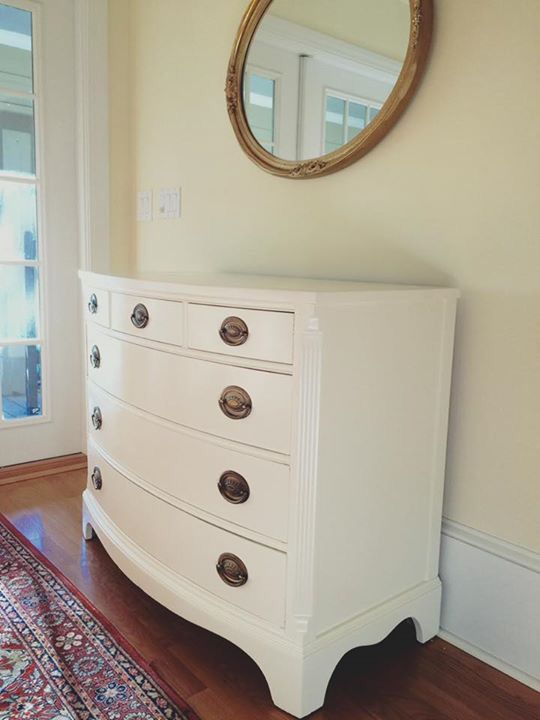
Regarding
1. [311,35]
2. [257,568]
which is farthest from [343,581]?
[311,35]

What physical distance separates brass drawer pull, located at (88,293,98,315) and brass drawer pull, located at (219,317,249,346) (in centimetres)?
67

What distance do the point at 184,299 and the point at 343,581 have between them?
28.4 inches

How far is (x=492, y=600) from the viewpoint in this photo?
1530mm

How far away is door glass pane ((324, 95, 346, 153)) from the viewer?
1.74 meters

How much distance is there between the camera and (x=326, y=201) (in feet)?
6.08

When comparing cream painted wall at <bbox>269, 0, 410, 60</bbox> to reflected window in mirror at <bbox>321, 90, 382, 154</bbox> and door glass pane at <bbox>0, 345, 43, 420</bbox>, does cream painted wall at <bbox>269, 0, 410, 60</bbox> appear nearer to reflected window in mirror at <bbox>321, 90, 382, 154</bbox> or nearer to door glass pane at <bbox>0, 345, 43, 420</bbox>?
reflected window in mirror at <bbox>321, 90, 382, 154</bbox>

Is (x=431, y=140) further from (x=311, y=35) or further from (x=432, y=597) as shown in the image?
(x=432, y=597)

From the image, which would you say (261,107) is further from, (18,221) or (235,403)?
(18,221)

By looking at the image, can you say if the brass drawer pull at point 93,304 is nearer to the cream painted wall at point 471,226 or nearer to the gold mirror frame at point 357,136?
the cream painted wall at point 471,226

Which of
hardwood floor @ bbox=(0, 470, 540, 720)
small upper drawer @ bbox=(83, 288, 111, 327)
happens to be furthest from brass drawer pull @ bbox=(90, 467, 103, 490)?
small upper drawer @ bbox=(83, 288, 111, 327)

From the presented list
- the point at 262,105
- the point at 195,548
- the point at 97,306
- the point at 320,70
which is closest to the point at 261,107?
the point at 262,105

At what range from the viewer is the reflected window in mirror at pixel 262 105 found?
198cm

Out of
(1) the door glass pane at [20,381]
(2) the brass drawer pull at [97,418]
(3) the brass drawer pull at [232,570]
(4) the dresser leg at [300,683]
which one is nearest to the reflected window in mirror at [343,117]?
(2) the brass drawer pull at [97,418]

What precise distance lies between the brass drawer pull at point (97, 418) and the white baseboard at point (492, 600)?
103 cm
